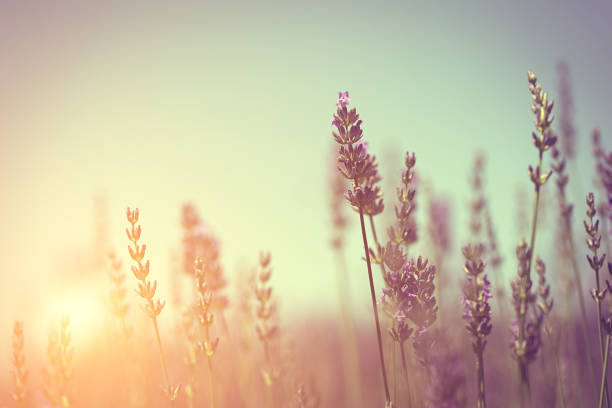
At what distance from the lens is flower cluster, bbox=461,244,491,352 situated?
1822 millimetres

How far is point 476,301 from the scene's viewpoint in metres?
1.90

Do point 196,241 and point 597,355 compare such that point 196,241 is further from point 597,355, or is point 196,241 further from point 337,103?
point 597,355

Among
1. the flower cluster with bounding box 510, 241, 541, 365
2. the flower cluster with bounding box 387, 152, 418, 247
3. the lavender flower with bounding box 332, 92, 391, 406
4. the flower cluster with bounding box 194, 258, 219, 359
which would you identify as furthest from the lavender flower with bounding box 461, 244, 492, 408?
the flower cluster with bounding box 194, 258, 219, 359

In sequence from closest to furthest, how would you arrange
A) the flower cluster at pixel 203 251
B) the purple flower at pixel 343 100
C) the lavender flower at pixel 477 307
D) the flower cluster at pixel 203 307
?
the lavender flower at pixel 477 307 → the flower cluster at pixel 203 307 → the purple flower at pixel 343 100 → the flower cluster at pixel 203 251

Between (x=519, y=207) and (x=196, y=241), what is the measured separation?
3776 mm

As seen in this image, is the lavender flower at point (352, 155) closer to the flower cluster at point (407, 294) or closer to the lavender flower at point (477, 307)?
the flower cluster at point (407, 294)

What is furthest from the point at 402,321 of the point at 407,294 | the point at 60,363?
the point at 60,363

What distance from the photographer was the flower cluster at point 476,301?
182cm

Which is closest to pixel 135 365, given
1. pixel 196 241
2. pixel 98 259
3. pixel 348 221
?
pixel 196 241

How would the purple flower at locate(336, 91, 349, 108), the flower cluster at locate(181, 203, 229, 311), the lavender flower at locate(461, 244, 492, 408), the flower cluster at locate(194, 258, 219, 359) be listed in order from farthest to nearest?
the flower cluster at locate(181, 203, 229, 311), the purple flower at locate(336, 91, 349, 108), the flower cluster at locate(194, 258, 219, 359), the lavender flower at locate(461, 244, 492, 408)

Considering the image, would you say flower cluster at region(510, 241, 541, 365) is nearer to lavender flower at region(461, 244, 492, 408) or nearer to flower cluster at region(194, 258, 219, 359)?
lavender flower at region(461, 244, 492, 408)

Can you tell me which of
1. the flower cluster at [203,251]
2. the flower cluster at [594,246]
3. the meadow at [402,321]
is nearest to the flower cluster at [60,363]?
the meadow at [402,321]

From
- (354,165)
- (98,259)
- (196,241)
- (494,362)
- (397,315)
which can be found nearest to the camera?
Result: (397,315)

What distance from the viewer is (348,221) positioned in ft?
18.1
